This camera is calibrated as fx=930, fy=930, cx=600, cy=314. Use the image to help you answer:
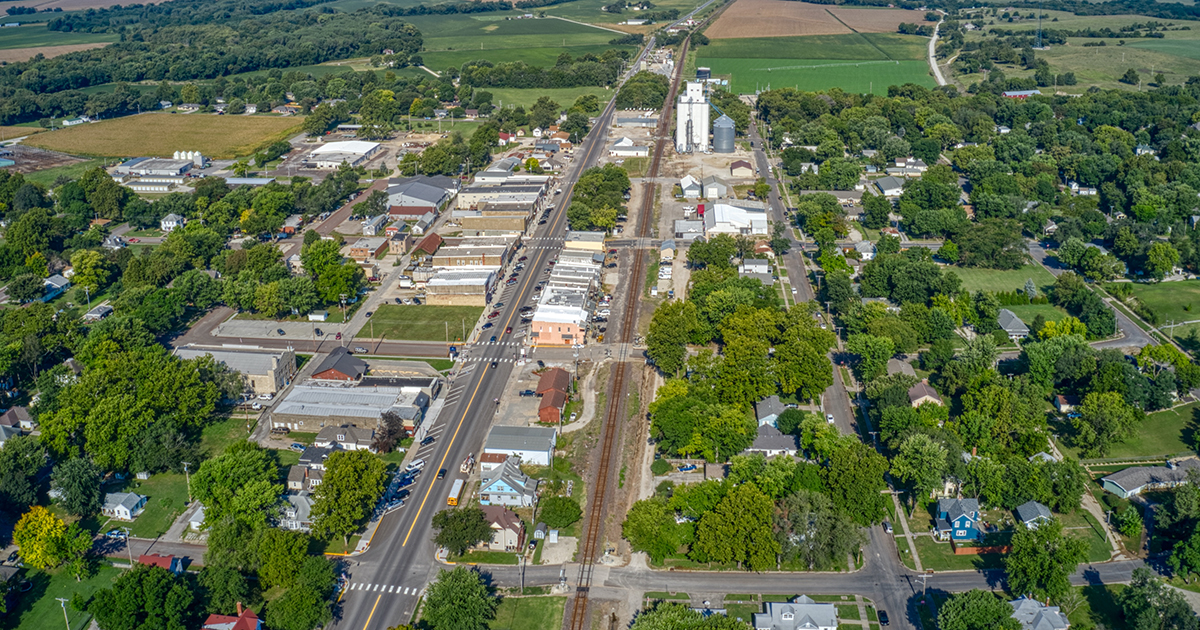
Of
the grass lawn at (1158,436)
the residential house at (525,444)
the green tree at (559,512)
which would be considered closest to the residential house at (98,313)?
the residential house at (525,444)

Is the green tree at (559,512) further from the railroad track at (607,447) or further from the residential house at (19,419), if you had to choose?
the residential house at (19,419)

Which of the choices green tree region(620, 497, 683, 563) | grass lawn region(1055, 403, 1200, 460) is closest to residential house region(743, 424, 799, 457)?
green tree region(620, 497, 683, 563)

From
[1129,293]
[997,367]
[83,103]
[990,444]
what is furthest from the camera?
[83,103]

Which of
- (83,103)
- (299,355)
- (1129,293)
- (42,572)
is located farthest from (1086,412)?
(83,103)

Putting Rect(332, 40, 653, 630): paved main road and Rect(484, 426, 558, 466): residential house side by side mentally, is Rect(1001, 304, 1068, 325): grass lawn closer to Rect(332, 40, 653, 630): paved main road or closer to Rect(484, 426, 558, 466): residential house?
Rect(332, 40, 653, 630): paved main road

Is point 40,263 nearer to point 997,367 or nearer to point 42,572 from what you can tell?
point 42,572

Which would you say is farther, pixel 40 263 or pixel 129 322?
pixel 40 263
